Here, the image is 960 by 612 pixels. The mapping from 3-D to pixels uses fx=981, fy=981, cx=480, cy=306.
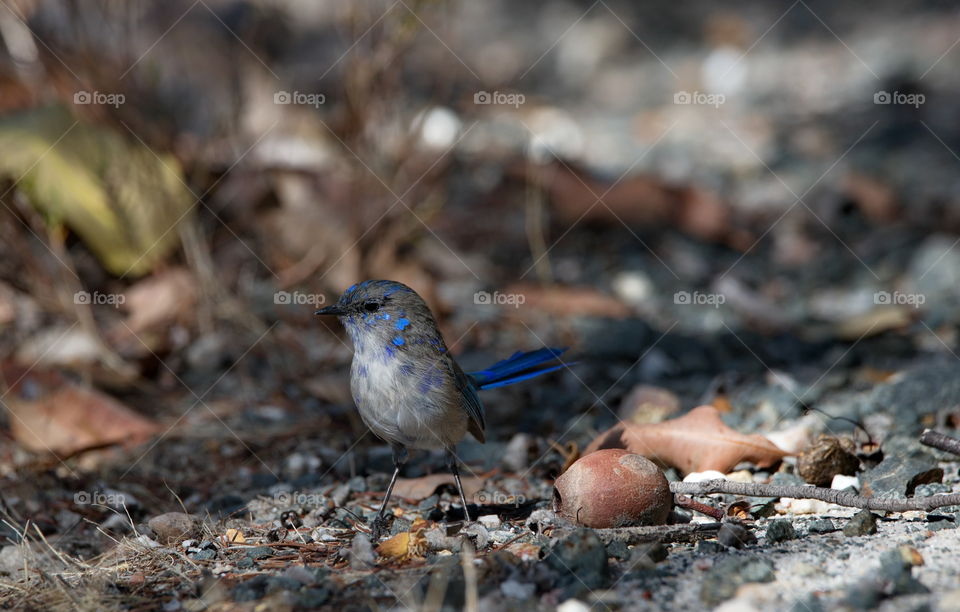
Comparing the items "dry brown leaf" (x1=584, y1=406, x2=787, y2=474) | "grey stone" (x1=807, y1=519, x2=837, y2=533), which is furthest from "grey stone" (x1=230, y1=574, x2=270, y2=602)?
"grey stone" (x1=807, y1=519, x2=837, y2=533)

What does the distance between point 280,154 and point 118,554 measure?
141 inches

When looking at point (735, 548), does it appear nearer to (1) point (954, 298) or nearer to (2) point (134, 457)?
(2) point (134, 457)

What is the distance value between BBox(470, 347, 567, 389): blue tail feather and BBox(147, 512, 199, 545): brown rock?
132 centimetres

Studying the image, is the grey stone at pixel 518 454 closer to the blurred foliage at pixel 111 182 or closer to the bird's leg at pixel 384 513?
the bird's leg at pixel 384 513

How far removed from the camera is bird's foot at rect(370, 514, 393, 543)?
3504 mm

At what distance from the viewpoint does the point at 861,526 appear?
10.5ft

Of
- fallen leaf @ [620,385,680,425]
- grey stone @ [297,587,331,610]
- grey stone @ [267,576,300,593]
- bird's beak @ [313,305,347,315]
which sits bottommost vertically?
grey stone @ [297,587,331,610]

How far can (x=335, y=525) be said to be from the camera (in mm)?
3785

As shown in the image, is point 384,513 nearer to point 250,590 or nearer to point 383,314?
point 383,314

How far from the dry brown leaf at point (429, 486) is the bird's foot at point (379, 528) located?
0.42m

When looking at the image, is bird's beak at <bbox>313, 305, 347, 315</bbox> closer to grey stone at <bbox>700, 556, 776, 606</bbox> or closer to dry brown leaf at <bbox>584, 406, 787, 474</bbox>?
dry brown leaf at <bbox>584, 406, 787, 474</bbox>

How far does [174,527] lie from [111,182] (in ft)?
8.79

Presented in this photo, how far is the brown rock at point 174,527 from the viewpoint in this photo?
3574 mm

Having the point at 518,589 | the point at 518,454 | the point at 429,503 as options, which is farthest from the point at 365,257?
the point at 518,589
